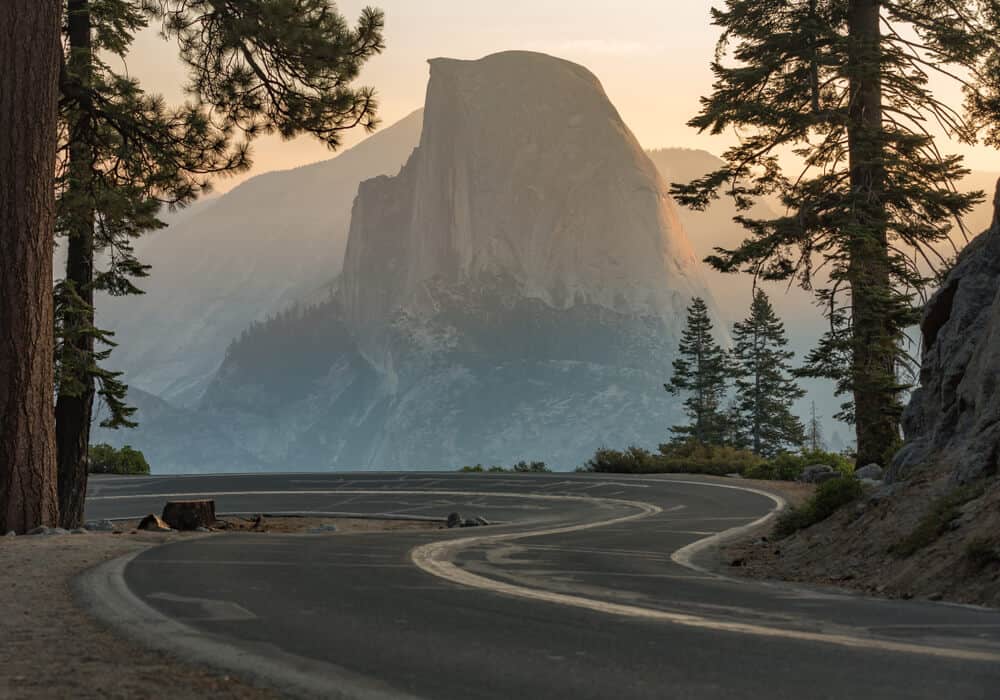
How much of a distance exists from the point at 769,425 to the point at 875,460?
44.3 metres

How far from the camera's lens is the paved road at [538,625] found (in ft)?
12.4

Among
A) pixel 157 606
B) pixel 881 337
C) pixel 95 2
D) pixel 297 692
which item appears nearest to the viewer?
pixel 297 692

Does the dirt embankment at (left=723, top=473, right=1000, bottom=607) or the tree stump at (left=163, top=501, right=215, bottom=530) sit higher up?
the dirt embankment at (left=723, top=473, right=1000, bottom=607)

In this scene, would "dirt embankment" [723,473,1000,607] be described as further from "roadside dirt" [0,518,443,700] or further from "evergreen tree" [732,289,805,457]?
"evergreen tree" [732,289,805,457]

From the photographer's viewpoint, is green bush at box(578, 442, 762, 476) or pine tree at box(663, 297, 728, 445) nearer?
green bush at box(578, 442, 762, 476)

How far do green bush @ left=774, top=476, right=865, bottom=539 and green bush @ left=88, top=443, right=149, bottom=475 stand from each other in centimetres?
3460

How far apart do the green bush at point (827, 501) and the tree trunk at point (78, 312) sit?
1409 centimetres

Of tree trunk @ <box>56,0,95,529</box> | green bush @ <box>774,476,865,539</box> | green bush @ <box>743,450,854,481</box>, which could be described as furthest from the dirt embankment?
green bush @ <box>743,450,854,481</box>

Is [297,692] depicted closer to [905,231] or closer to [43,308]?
[43,308]

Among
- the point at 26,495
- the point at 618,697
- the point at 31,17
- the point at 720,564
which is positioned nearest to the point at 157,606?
the point at 618,697

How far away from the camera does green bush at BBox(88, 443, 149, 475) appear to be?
40.8 meters

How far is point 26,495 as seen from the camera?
44.7 feet

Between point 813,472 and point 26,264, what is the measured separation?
71.9ft

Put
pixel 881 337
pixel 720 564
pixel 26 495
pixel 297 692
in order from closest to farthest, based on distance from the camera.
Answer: pixel 297 692 < pixel 720 564 < pixel 26 495 < pixel 881 337
